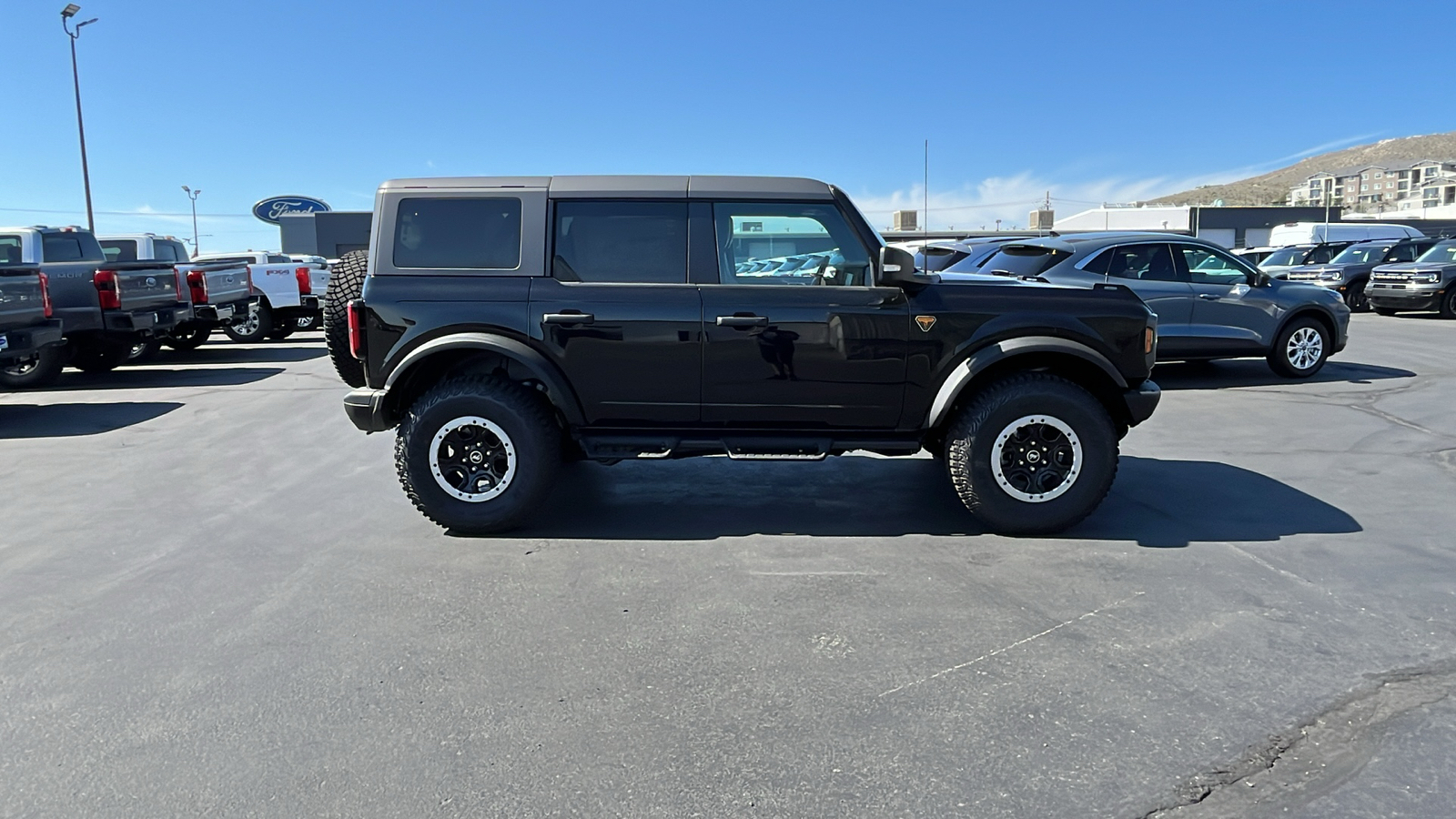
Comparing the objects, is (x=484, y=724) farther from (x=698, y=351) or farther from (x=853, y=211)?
(x=853, y=211)

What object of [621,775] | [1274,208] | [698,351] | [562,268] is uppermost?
[1274,208]

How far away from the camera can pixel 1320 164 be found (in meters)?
159

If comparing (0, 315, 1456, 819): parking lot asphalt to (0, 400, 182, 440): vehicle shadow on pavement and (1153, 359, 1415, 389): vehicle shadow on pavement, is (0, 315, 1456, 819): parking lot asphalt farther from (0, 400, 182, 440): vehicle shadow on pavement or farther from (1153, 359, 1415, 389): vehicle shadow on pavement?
(1153, 359, 1415, 389): vehicle shadow on pavement

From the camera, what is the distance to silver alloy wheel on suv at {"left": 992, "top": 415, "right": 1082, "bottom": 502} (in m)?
5.13

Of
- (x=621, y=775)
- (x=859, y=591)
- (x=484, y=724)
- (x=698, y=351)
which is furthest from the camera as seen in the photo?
(x=698, y=351)

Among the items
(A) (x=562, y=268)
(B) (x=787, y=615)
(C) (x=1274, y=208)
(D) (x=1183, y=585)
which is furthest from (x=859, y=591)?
(C) (x=1274, y=208)

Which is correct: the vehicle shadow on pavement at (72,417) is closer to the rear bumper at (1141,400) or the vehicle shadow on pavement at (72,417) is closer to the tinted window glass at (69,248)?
the tinted window glass at (69,248)

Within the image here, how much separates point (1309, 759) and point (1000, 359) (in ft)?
8.28

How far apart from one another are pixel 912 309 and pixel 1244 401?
5.93 meters

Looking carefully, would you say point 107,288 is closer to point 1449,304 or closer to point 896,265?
point 896,265

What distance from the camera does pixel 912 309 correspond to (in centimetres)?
511

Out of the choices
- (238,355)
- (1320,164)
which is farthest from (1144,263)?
(1320,164)

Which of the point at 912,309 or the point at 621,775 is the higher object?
the point at 912,309

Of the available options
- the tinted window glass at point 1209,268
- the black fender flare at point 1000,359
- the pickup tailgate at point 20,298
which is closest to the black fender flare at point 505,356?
the black fender flare at point 1000,359
